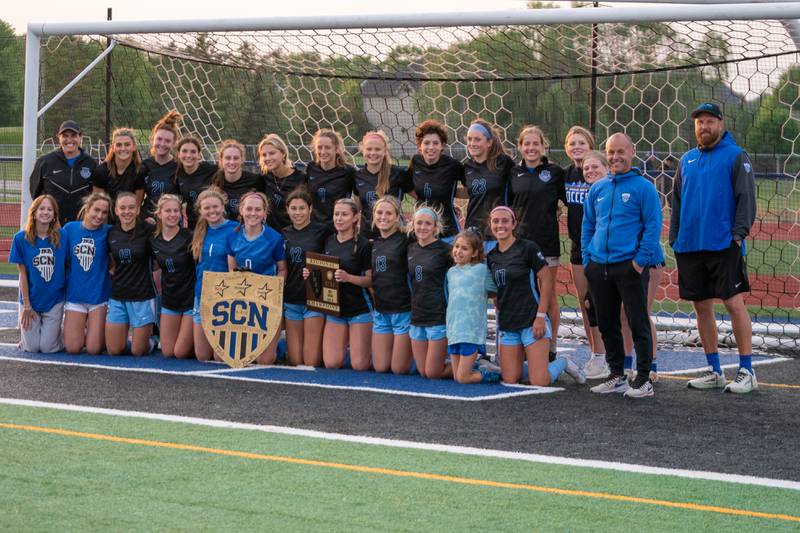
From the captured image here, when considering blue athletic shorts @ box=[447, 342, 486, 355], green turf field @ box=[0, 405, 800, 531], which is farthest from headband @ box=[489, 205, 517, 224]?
green turf field @ box=[0, 405, 800, 531]

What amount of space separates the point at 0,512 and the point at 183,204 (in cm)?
493

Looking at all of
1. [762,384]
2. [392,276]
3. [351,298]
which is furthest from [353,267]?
[762,384]

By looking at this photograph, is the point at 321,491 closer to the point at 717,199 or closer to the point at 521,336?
the point at 521,336

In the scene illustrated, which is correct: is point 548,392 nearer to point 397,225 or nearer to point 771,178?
point 397,225

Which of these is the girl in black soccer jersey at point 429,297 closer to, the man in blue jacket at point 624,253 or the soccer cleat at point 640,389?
the man in blue jacket at point 624,253

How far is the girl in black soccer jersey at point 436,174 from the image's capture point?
9.02 metres

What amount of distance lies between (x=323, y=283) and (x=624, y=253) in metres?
2.26

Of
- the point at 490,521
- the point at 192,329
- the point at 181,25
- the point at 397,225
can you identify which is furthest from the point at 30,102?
the point at 490,521

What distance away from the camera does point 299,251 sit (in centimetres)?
915

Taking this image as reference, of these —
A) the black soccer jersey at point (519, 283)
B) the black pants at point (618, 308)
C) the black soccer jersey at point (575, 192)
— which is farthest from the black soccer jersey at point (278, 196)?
the black pants at point (618, 308)

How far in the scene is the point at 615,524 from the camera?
Result: 477 cm

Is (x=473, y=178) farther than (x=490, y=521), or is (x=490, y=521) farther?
(x=473, y=178)

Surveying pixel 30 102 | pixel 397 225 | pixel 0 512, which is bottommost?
pixel 0 512

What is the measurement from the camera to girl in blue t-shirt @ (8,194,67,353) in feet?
31.2
